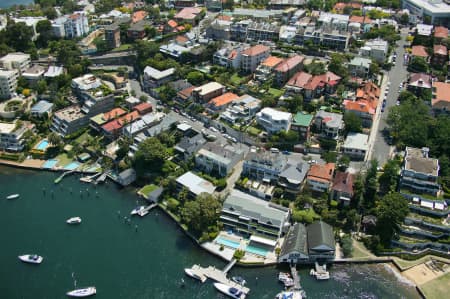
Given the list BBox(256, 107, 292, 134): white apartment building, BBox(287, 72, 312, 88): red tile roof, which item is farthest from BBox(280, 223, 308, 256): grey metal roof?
BBox(287, 72, 312, 88): red tile roof

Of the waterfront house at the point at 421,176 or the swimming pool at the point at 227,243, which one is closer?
the swimming pool at the point at 227,243

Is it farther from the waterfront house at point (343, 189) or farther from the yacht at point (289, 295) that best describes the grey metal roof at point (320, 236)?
the yacht at point (289, 295)

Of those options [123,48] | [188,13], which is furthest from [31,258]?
[188,13]

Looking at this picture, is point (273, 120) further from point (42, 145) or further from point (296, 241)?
point (42, 145)

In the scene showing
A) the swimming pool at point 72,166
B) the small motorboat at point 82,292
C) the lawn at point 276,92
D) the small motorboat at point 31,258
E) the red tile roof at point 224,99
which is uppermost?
the lawn at point 276,92

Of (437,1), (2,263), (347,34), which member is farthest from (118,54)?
(437,1)

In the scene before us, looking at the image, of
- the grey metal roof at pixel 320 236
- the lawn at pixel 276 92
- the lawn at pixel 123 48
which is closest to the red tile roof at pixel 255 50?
the lawn at pixel 276 92
